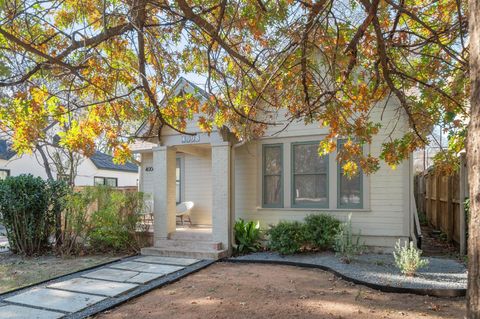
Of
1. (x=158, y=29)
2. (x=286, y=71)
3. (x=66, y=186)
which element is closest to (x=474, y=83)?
(x=286, y=71)

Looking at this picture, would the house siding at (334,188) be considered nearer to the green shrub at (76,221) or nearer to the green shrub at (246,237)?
the green shrub at (246,237)

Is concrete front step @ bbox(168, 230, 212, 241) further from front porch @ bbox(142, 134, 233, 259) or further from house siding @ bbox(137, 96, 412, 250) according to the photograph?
house siding @ bbox(137, 96, 412, 250)

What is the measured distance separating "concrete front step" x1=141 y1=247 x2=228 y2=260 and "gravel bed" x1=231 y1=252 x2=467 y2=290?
16.5 inches

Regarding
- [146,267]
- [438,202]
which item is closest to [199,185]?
[146,267]

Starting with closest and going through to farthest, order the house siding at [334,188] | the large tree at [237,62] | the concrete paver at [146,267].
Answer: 1. the large tree at [237,62]
2. the concrete paver at [146,267]
3. the house siding at [334,188]

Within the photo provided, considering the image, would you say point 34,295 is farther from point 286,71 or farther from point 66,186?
point 286,71

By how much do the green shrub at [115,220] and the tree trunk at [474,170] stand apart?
850 centimetres

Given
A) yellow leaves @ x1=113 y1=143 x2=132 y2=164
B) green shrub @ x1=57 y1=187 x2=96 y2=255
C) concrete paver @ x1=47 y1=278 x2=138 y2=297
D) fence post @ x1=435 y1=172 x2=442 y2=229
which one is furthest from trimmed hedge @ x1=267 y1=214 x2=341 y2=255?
fence post @ x1=435 y1=172 x2=442 y2=229

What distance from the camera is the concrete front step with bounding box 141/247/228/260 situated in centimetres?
854

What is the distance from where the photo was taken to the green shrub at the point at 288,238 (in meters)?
8.42

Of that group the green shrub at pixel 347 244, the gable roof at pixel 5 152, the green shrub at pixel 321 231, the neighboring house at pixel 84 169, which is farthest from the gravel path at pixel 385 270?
the gable roof at pixel 5 152

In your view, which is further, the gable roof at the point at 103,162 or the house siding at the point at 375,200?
the gable roof at the point at 103,162

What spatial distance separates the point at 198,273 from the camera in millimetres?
7453

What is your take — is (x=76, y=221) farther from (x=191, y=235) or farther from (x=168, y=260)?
(x=191, y=235)
